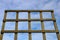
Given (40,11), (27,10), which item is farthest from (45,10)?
(27,10)

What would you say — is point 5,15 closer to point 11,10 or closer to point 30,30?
point 11,10

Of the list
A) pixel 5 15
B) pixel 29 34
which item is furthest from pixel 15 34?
pixel 5 15

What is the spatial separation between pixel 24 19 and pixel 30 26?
31 centimetres

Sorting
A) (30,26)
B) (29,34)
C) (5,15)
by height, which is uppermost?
(5,15)

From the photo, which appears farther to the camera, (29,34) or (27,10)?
(27,10)

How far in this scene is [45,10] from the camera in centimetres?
408

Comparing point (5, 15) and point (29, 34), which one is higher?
point (5, 15)

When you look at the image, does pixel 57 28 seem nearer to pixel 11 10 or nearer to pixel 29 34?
pixel 29 34

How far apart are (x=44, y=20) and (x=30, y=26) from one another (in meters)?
0.47

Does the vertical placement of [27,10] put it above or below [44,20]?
above

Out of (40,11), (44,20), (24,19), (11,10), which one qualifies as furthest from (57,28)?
(11,10)

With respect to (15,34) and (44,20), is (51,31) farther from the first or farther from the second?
(15,34)

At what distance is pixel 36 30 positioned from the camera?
12.3 ft

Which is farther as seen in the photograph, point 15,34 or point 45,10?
point 45,10
